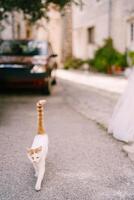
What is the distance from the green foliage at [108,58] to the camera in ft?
59.0

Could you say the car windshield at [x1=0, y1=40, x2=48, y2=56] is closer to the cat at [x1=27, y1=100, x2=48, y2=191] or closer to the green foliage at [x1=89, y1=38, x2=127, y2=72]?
the green foliage at [x1=89, y1=38, x2=127, y2=72]

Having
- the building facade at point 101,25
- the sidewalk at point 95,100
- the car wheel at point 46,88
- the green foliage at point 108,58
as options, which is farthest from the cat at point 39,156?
the green foliage at point 108,58

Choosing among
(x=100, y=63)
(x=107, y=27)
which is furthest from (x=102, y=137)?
(x=107, y=27)

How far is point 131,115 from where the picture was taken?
19.6 ft

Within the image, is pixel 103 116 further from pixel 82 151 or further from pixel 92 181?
pixel 92 181

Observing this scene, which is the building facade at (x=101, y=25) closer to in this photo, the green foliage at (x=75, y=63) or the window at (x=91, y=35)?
the window at (x=91, y=35)

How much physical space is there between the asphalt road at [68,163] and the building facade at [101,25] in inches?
277

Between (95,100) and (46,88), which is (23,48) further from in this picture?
(95,100)

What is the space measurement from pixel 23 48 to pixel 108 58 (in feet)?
25.5

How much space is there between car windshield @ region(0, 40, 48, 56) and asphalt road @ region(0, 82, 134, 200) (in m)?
4.10

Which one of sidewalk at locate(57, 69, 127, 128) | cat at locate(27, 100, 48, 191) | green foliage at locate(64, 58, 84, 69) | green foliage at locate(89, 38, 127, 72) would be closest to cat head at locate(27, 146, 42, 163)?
cat at locate(27, 100, 48, 191)

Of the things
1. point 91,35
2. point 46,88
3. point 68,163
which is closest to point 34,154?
point 68,163

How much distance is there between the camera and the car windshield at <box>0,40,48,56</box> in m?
11.6

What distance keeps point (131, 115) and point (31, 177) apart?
2.27m
